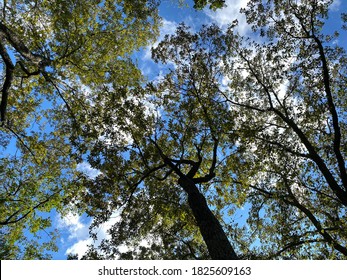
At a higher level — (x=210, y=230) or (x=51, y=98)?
(x=51, y=98)

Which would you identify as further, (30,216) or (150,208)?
(30,216)

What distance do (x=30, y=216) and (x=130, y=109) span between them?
1021 centimetres

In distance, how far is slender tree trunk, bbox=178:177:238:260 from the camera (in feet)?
27.5

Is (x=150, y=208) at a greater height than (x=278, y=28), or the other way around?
(x=278, y=28)

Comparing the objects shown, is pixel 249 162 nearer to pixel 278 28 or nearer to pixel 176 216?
pixel 176 216

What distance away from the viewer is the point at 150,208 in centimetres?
1430

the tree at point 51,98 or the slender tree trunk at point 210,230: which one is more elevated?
the tree at point 51,98

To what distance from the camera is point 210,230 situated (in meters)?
9.27

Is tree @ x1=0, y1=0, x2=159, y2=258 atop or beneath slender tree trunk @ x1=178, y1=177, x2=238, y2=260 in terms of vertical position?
atop

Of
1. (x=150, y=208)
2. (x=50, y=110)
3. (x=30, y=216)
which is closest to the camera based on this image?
(x=150, y=208)

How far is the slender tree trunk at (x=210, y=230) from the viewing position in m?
8.38
